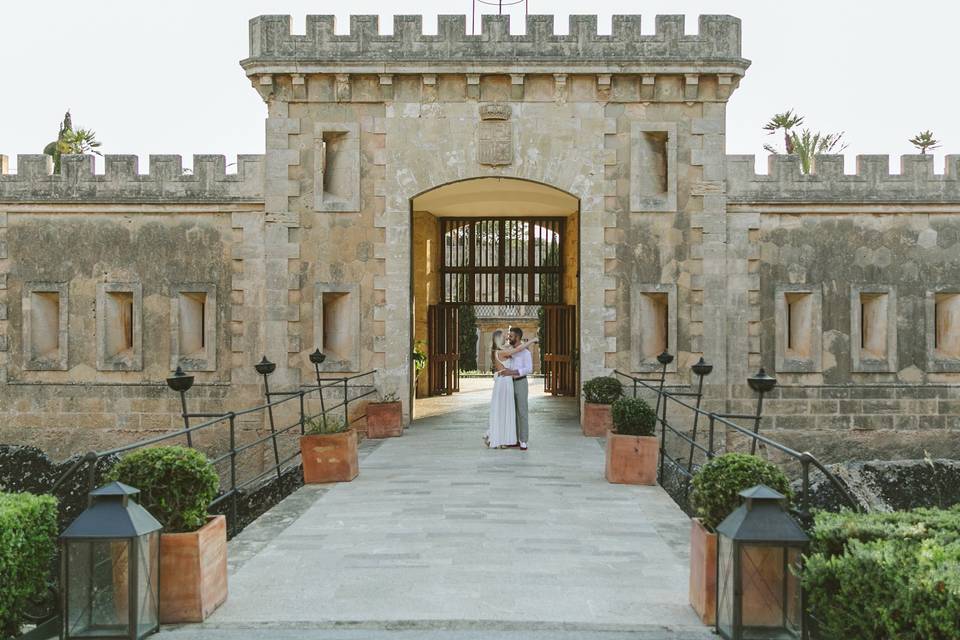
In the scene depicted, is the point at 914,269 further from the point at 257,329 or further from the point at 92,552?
the point at 92,552

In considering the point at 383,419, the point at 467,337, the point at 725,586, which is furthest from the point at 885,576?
the point at 467,337

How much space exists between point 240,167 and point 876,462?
35.8 ft

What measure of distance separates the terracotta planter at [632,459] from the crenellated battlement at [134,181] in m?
7.49

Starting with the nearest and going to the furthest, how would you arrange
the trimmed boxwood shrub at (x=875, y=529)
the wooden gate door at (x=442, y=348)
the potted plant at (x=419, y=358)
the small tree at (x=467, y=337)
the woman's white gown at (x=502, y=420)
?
the trimmed boxwood shrub at (x=875, y=529) < the woman's white gown at (x=502, y=420) < the potted plant at (x=419, y=358) < the wooden gate door at (x=442, y=348) < the small tree at (x=467, y=337)

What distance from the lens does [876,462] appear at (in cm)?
1462

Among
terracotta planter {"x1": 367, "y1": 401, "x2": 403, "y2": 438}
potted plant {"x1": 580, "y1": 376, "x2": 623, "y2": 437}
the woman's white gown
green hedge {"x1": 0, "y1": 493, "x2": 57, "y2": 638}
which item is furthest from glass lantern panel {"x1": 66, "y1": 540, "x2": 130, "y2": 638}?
potted plant {"x1": 580, "y1": 376, "x2": 623, "y2": 437}

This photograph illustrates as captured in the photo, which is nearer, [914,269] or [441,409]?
[914,269]

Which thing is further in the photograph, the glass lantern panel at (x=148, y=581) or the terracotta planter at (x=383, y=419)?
the terracotta planter at (x=383, y=419)

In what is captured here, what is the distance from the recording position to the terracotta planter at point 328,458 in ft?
34.6

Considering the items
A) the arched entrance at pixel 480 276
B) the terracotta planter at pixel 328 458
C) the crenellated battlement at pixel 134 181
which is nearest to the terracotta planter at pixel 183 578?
the terracotta planter at pixel 328 458

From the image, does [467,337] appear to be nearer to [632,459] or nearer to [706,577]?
[632,459]

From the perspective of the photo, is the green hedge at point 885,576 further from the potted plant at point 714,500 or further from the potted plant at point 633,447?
the potted plant at point 633,447

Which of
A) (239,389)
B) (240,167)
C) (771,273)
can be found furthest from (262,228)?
(771,273)

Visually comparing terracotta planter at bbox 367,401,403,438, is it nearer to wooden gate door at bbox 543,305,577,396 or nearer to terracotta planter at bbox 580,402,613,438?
terracotta planter at bbox 580,402,613,438
